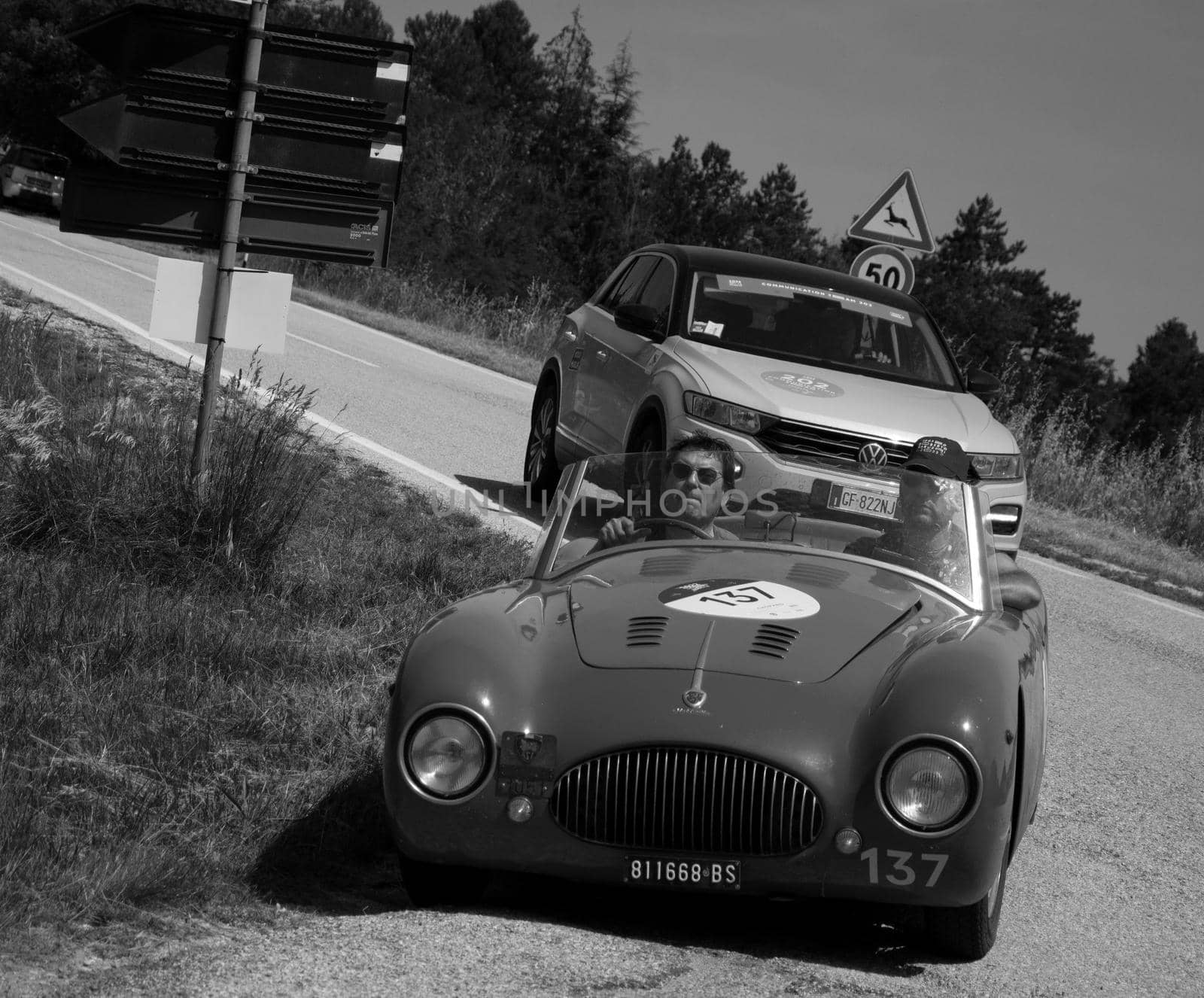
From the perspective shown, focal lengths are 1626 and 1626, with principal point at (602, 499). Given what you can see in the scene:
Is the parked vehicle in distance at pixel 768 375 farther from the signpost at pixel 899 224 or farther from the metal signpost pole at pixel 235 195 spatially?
the signpost at pixel 899 224

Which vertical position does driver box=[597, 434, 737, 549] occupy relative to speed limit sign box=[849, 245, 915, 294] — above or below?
below

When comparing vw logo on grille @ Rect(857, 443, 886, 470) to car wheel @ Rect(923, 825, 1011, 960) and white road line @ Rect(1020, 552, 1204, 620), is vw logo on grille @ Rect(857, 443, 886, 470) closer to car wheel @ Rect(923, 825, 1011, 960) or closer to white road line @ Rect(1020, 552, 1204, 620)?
white road line @ Rect(1020, 552, 1204, 620)

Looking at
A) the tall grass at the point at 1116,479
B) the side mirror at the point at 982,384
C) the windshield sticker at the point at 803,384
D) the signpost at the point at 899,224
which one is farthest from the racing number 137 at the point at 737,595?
the tall grass at the point at 1116,479

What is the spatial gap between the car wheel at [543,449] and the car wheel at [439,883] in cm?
659

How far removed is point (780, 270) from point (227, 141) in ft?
12.8

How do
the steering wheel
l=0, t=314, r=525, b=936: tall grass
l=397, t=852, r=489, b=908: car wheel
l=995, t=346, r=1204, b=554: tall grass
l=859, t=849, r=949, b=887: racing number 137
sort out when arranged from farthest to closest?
l=995, t=346, r=1204, b=554: tall grass, the steering wheel, l=0, t=314, r=525, b=936: tall grass, l=397, t=852, r=489, b=908: car wheel, l=859, t=849, r=949, b=887: racing number 137

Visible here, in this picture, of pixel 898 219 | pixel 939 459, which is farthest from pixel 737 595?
pixel 898 219

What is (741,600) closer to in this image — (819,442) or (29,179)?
(819,442)

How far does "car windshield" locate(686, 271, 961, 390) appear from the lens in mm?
9594

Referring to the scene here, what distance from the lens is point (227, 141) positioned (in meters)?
7.56

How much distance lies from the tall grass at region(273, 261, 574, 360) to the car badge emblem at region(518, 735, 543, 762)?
747 inches

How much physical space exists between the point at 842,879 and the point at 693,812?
15.3 inches

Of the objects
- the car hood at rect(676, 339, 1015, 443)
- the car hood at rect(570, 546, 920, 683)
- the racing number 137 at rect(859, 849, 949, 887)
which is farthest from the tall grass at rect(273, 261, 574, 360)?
the racing number 137 at rect(859, 849, 949, 887)

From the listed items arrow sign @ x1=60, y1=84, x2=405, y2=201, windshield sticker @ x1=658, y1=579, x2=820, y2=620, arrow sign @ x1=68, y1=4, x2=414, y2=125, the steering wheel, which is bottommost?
windshield sticker @ x1=658, y1=579, x2=820, y2=620
